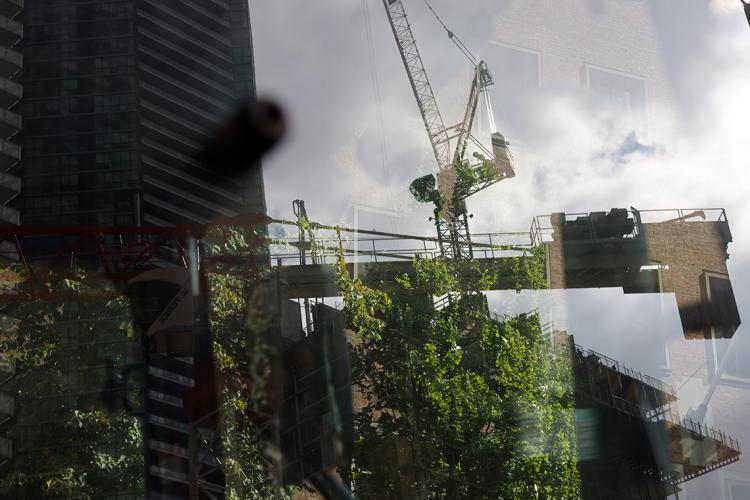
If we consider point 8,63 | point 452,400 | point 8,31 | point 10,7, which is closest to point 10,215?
point 8,63

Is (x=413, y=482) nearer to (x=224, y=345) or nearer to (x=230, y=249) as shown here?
(x=224, y=345)

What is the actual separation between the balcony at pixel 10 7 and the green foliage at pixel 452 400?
51982mm

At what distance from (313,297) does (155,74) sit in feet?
206

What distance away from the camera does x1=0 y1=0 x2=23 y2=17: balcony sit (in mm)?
65375

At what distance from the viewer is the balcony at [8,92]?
209 ft

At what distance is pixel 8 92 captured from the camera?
214 feet

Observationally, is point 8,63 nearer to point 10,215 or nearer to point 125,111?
point 10,215

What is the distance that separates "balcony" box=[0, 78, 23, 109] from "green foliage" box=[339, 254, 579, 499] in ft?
158

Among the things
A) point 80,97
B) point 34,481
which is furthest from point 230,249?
point 80,97

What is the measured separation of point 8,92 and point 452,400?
54.5 m

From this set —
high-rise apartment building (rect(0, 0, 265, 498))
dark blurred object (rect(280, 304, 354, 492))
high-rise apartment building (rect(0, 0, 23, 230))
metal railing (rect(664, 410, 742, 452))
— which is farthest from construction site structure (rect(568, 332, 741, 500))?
high-rise apartment building (rect(0, 0, 23, 230))

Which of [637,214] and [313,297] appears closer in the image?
[313,297]

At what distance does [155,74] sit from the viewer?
86.2 metres

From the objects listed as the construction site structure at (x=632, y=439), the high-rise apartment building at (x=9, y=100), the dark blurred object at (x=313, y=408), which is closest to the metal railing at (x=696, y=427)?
the construction site structure at (x=632, y=439)
